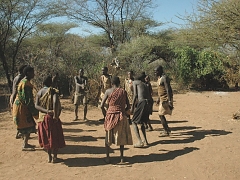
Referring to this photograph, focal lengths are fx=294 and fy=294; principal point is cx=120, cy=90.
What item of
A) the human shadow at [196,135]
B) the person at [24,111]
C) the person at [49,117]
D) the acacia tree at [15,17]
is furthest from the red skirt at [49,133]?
the acacia tree at [15,17]

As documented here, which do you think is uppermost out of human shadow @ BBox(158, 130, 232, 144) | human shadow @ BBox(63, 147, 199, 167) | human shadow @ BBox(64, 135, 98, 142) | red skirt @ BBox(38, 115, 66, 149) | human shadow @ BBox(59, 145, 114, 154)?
red skirt @ BBox(38, 115, 66, 149)

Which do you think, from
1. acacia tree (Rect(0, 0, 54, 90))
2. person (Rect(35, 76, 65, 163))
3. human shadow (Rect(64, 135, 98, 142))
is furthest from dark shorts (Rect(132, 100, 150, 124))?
acacia tree (Rect(0, 0, 54, 90))

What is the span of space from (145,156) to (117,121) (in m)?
1.05

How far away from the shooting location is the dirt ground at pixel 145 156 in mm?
4672

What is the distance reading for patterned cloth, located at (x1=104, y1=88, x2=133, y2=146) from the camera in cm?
496

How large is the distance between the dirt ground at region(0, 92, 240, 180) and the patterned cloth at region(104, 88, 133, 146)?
46 cm

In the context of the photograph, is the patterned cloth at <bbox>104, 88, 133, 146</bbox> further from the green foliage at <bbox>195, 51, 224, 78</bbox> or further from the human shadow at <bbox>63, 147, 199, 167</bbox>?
the green foliage at <bbox>195, 51, 224, 78</bbox>

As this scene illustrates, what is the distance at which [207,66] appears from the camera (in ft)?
57.4

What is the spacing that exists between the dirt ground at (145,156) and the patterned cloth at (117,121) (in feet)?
1.49

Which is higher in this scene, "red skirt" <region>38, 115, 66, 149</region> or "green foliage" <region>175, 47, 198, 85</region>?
"green foliage" <region>175, 47, 198, 85</region>

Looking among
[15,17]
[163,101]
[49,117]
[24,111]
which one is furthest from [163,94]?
[15,17]

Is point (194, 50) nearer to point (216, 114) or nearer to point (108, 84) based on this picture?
point (216, 114)

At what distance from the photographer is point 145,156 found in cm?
552

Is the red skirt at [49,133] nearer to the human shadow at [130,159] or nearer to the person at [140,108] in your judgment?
the human shadow at [130,159]
